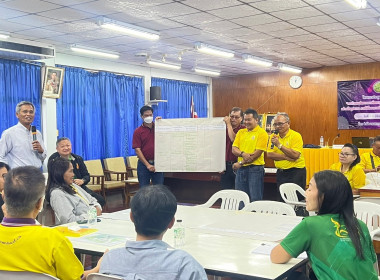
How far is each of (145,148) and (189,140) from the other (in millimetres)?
626

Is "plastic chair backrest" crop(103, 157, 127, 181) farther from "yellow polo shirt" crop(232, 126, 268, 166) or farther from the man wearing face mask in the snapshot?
"yellow polo shirt" crop(232, 126, 268, 166)

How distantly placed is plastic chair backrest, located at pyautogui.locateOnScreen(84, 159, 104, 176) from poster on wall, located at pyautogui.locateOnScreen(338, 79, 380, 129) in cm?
664

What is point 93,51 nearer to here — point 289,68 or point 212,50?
point 212,50

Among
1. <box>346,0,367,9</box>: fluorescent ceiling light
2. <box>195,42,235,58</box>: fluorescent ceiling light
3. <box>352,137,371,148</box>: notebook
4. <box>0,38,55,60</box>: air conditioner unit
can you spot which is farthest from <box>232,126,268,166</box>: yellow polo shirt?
<box>352,137,371,148</box>: notebook

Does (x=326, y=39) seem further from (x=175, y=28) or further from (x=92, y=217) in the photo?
(x=92, y=217)

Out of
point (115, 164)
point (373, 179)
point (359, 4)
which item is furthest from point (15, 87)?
point (373, 179)

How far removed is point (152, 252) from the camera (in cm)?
172

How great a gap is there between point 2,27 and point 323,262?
257 inches

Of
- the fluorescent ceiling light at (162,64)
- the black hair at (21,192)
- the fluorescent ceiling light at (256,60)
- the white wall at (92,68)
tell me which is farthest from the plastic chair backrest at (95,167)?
the black hair at (21,192)

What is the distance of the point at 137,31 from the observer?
7.12m

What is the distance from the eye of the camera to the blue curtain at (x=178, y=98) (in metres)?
12.1

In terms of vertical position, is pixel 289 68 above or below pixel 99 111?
above

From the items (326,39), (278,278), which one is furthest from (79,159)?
(326,39)

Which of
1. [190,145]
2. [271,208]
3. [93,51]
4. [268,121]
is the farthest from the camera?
[268,121]
